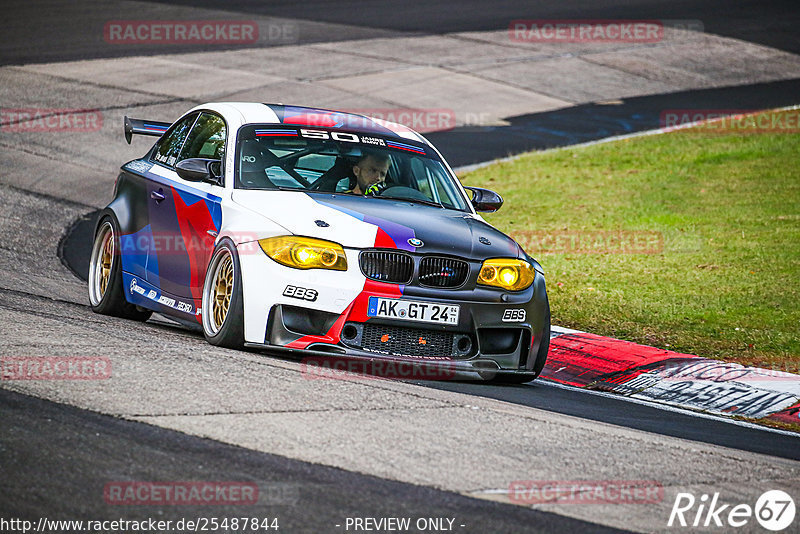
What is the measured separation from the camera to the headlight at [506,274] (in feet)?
25.5

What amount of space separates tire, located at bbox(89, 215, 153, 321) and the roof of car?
1244mm

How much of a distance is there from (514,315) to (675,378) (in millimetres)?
1653

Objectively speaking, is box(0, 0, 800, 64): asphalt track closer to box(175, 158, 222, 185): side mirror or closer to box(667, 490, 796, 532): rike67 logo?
box(175, 158, 222, 185): side mirror

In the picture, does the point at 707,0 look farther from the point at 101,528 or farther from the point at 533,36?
the point at 101,528

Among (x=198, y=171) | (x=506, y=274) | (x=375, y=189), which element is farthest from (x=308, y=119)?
(x=506, y=274)

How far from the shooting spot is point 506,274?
7859mm

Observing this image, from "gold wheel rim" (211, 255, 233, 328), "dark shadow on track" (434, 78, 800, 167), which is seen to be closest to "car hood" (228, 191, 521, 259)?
"gold wheel rim" (211, 255, 233, 328)

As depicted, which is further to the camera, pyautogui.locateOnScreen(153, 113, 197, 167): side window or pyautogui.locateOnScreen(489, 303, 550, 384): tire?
pyautogui.locateOnScreen(153, 113, 197, 167): side window

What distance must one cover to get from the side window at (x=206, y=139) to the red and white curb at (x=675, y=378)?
292 centimetres

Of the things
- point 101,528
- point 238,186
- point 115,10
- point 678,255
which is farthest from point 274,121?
point 115,10

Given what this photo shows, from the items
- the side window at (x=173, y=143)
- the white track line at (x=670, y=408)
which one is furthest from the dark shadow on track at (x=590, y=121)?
the white track line at (x=670, y=408)

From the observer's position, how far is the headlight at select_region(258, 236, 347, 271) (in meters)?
7.41

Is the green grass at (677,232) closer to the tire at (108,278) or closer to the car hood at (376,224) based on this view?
the car hood at (376,224)

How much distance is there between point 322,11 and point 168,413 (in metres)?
28.1
